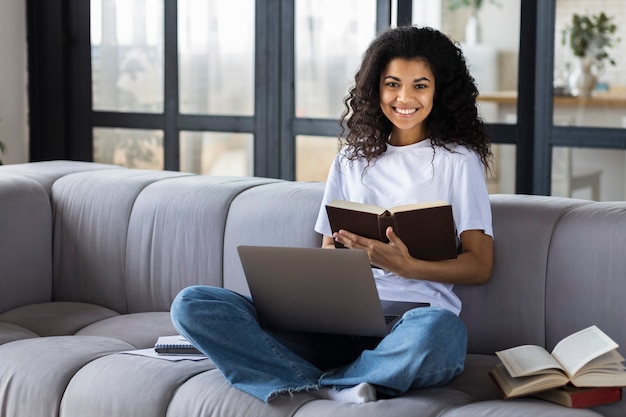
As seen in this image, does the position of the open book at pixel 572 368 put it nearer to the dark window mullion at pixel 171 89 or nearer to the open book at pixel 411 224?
the open book at pixel 411 224

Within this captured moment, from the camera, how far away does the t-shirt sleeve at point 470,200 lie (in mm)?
2430

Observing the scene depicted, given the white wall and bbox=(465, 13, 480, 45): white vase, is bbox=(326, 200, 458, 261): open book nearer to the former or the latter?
bbox=(465, 13, 480, 45): white vase

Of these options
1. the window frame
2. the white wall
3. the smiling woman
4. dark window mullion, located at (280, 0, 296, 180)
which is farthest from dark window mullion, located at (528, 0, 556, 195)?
the white wall

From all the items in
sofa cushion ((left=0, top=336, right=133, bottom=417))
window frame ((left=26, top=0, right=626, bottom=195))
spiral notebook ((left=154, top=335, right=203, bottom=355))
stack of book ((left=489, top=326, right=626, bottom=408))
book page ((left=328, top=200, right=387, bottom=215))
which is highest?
window frame ((left=26, top=0, right=626, bottom=195))

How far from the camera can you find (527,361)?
213 cm

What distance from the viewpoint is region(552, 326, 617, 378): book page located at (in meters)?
2.05

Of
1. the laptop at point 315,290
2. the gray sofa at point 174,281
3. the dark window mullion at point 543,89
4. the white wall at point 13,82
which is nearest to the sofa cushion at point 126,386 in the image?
the gray sofa at point 174,281

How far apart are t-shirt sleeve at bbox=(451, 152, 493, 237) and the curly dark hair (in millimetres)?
91

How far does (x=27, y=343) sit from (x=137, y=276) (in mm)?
571

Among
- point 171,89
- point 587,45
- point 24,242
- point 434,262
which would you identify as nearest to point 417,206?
point 434,262

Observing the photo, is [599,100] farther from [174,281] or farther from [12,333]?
[12,333]

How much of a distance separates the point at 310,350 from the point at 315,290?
7.4 inches

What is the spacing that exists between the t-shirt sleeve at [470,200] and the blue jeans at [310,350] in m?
0.34

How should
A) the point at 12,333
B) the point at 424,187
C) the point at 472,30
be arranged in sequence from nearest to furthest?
the point at 424,187 < the point at 12,333 < the point at 472,30
